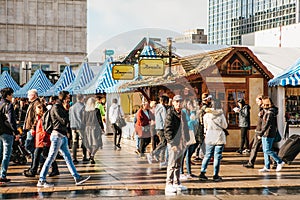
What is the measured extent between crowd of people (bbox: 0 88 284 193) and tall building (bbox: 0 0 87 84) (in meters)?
60.7

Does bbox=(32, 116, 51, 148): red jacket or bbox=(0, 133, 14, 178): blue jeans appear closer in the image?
bbox=(0, 133, 14, 178): blue jeans

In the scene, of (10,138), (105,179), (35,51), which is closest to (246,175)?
(105,179)

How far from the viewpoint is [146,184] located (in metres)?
10.4

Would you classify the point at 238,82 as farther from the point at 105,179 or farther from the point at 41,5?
the point at 41,5

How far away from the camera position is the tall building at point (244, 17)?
87.4 meters

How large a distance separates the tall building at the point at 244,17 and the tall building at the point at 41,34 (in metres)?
23.7

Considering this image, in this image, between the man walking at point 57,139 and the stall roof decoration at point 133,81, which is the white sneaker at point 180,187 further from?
the stall roof decoration at point 133,81

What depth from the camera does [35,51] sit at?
75.1m

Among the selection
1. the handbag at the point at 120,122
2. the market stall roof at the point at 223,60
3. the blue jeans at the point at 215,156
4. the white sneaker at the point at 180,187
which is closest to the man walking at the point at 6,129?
the white sneaker at the point at 180,187

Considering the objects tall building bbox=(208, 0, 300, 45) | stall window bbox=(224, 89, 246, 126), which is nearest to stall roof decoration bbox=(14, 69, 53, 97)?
stall window bbox=(224, 89, 246, 126)

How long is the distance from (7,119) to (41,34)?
67.6 meters

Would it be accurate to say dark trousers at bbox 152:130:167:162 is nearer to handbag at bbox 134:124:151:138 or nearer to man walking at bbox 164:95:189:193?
handbag at bbox 134:124:151:138

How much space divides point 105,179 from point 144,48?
11121 millimetres

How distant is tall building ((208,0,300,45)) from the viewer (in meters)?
87.4
